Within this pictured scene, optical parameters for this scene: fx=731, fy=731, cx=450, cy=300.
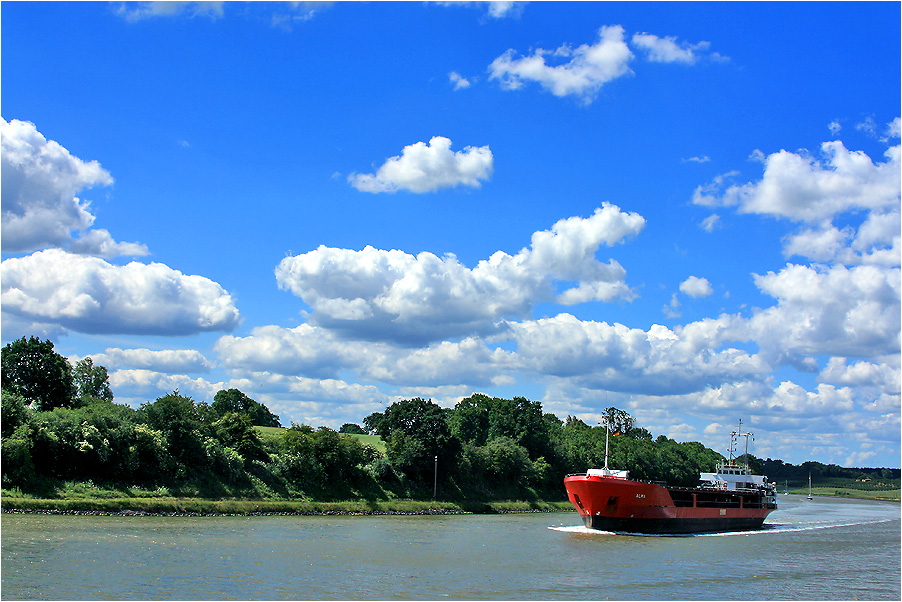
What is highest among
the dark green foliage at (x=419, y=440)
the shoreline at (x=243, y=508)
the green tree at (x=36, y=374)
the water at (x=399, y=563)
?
the green tree at (x=36, y=374)

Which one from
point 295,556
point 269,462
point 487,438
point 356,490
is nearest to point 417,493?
point 356,490

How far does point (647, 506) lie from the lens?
77875 mm

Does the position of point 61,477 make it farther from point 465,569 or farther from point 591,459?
point 591,459

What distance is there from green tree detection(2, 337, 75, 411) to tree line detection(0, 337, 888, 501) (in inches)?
5.7

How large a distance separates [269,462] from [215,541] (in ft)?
153

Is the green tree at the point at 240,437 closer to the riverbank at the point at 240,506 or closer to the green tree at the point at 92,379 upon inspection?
the riverbank at the point at 240,506

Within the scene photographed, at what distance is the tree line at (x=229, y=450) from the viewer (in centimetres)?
7950

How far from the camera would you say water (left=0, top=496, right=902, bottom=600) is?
37.2m

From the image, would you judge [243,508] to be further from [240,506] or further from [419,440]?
[419,440]

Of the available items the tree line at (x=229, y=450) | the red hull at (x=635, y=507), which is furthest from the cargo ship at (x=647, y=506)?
the tree line at (x=229, y=450)

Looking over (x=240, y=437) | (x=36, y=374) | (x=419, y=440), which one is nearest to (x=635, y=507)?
(x=419, y=440)

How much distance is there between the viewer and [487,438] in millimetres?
155875

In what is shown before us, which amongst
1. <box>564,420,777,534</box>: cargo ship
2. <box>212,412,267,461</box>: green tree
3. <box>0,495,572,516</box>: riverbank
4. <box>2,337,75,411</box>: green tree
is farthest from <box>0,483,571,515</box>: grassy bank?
<box>2,337,75,411</box>: green tree

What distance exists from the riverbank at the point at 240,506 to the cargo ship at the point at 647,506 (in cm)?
2777
